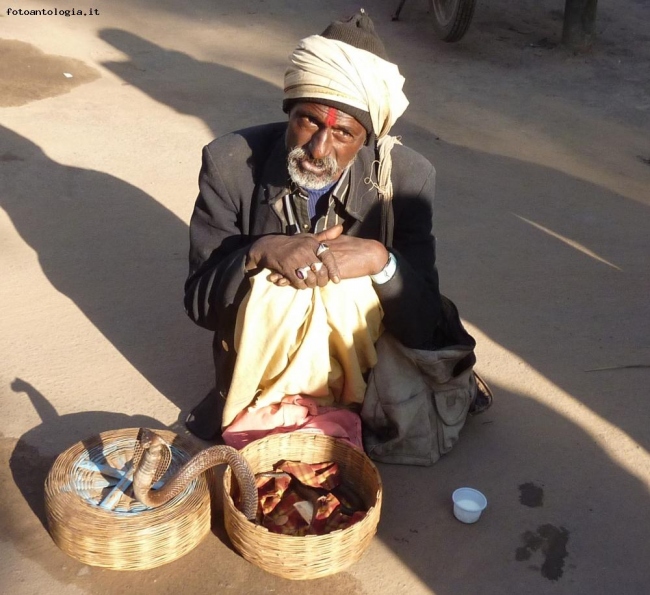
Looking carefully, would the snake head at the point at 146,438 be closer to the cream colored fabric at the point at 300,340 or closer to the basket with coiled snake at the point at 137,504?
the basket with coiled snake at the point at 137,504

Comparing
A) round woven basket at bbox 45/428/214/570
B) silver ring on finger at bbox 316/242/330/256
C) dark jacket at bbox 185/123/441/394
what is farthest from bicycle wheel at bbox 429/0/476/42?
round woven basket at bbox 45/428/214/570

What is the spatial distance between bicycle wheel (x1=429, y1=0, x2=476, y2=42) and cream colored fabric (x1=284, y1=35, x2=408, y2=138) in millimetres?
5003

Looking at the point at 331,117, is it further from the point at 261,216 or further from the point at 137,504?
the point at 137,504

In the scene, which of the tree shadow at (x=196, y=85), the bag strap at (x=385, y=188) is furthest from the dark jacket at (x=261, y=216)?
the tree shadow at (x=196, y=85)

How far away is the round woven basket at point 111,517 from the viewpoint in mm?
2523

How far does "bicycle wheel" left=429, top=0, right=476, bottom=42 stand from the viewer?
7.57 m

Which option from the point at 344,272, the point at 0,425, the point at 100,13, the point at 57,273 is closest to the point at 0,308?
the point at 57,273

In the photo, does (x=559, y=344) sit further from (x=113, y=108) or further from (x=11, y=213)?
(x=113, y=108)

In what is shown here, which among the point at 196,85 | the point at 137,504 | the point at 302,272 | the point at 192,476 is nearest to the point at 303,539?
the point at 192,476

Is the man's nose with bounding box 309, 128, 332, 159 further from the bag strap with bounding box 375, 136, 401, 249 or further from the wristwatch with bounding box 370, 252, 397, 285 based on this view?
the wristwatch with bounding box 370, 252, 397, 285

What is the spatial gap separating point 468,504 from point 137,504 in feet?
3.46

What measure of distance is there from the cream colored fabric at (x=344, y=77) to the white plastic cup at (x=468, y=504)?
4.08 ft

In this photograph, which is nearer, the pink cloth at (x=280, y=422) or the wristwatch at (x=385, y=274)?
the wristwatch at (x=385, y=274)

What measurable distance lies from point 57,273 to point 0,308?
40cm
